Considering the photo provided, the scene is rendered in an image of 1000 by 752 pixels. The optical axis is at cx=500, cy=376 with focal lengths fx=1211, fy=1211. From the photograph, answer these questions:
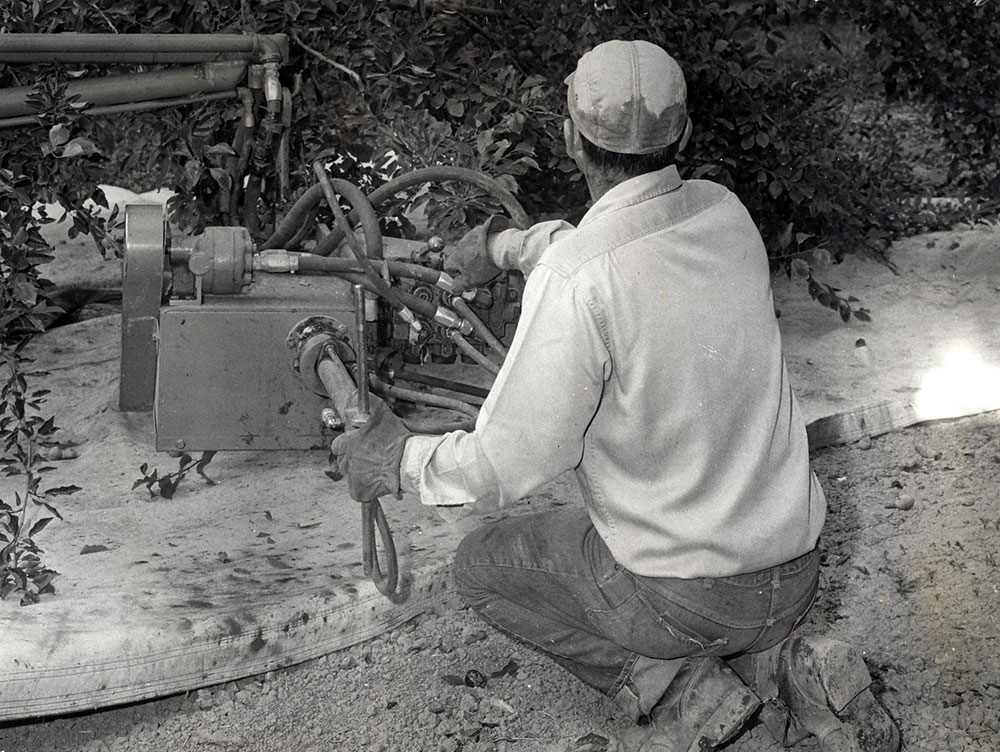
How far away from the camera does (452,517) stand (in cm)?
249

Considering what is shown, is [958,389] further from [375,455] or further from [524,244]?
[375,455]

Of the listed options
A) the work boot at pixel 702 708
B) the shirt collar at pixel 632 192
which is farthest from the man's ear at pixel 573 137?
the work boot at pixel 702 708

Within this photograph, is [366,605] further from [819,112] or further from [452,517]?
[819,112]

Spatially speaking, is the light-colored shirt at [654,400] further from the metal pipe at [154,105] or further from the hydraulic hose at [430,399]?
the metal pipe at [154,105]

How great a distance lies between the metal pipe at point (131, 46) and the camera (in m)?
3.01

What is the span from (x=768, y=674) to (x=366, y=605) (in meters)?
0.90

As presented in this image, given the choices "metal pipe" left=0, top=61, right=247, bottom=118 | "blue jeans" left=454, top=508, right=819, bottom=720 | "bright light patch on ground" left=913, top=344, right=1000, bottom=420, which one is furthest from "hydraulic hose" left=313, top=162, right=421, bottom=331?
"bright light patch on ground" left=913, top=344, right=1000, bottom=420

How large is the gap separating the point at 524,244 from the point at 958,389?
6.19 feet

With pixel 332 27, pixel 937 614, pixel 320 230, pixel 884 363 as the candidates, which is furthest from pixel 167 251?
pixel 884 363

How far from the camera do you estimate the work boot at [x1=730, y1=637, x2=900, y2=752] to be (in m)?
2.28

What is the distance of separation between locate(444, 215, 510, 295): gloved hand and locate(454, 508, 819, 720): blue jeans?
1.90 feet

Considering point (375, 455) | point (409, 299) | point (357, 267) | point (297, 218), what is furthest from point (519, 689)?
point (297, 218)

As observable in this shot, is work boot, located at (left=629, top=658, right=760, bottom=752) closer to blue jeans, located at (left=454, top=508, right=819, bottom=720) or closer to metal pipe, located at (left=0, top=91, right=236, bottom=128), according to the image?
blue jeans, located at (left=454, top=508, right=819, bottom=720)

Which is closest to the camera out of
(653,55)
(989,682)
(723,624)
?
(653,55)
